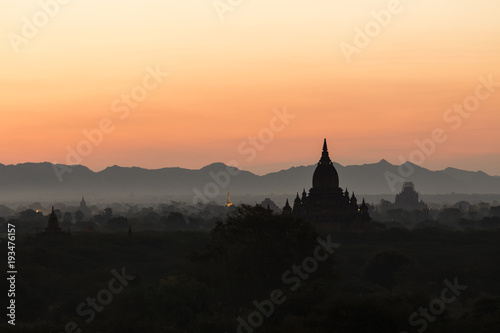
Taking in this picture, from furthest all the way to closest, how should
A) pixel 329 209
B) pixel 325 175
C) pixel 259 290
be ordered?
pixel 325 175 → pixel 329 209 → pixel 259 290

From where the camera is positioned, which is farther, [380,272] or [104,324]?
[380,272]

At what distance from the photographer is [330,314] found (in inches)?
1967

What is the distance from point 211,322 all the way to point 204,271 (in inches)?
566

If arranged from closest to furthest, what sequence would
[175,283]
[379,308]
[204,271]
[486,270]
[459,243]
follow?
[379,308]
[175,283]
[204,271]
[486,270]
[459,243]

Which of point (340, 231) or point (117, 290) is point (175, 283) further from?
point (340, 231)

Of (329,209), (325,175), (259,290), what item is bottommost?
(259,290)

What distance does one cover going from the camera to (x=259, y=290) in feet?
219

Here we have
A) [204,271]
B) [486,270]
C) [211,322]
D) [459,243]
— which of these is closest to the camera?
[211,322]

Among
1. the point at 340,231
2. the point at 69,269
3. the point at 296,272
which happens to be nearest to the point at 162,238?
the point at 340,231

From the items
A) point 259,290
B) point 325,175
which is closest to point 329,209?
point 325,175

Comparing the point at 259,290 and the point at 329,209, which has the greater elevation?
the point at 329,209

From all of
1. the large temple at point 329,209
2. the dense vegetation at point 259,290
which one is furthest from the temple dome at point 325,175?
the dense vegetation at point 259,290

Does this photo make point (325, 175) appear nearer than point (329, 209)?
No

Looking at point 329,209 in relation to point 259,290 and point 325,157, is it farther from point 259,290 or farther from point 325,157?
point 259,290
